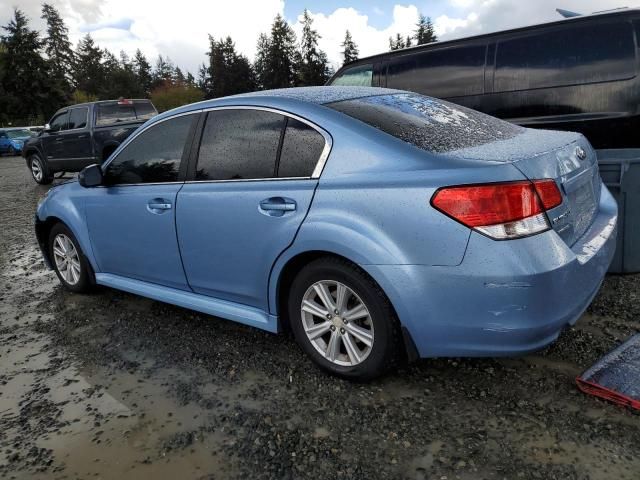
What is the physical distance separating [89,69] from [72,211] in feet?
313

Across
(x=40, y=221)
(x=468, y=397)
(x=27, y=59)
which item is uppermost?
(x=27, y=59)

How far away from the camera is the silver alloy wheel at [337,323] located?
2.79 m

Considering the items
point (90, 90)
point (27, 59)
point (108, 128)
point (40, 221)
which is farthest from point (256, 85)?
point (40, 221)

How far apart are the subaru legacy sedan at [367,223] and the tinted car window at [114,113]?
30.5 feet

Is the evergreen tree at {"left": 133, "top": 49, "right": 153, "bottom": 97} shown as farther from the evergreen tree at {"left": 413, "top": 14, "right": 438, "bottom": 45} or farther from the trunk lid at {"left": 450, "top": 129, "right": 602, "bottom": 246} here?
the trunk lid at {"left": 450, "top": 129, "right": 602, "bottom": 246}

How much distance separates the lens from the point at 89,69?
88438mm

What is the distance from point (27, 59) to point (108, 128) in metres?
53.9

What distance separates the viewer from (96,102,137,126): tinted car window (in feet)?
40.1

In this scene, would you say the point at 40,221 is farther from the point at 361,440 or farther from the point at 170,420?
the point at 361,440

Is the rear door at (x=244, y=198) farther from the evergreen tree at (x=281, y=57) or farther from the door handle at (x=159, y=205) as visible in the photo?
the evergreen tree at (x=281, y=57)

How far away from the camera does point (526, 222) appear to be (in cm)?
234

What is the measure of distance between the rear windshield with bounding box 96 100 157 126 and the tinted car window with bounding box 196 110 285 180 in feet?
32.0

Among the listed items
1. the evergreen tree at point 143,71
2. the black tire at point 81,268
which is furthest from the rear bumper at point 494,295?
the evergreen tree at point 143,71

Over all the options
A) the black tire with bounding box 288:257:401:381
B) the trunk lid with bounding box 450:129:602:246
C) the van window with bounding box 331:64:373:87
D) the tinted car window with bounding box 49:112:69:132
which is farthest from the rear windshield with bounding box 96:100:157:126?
the trunk lid with bounding box 450:129:602:246
